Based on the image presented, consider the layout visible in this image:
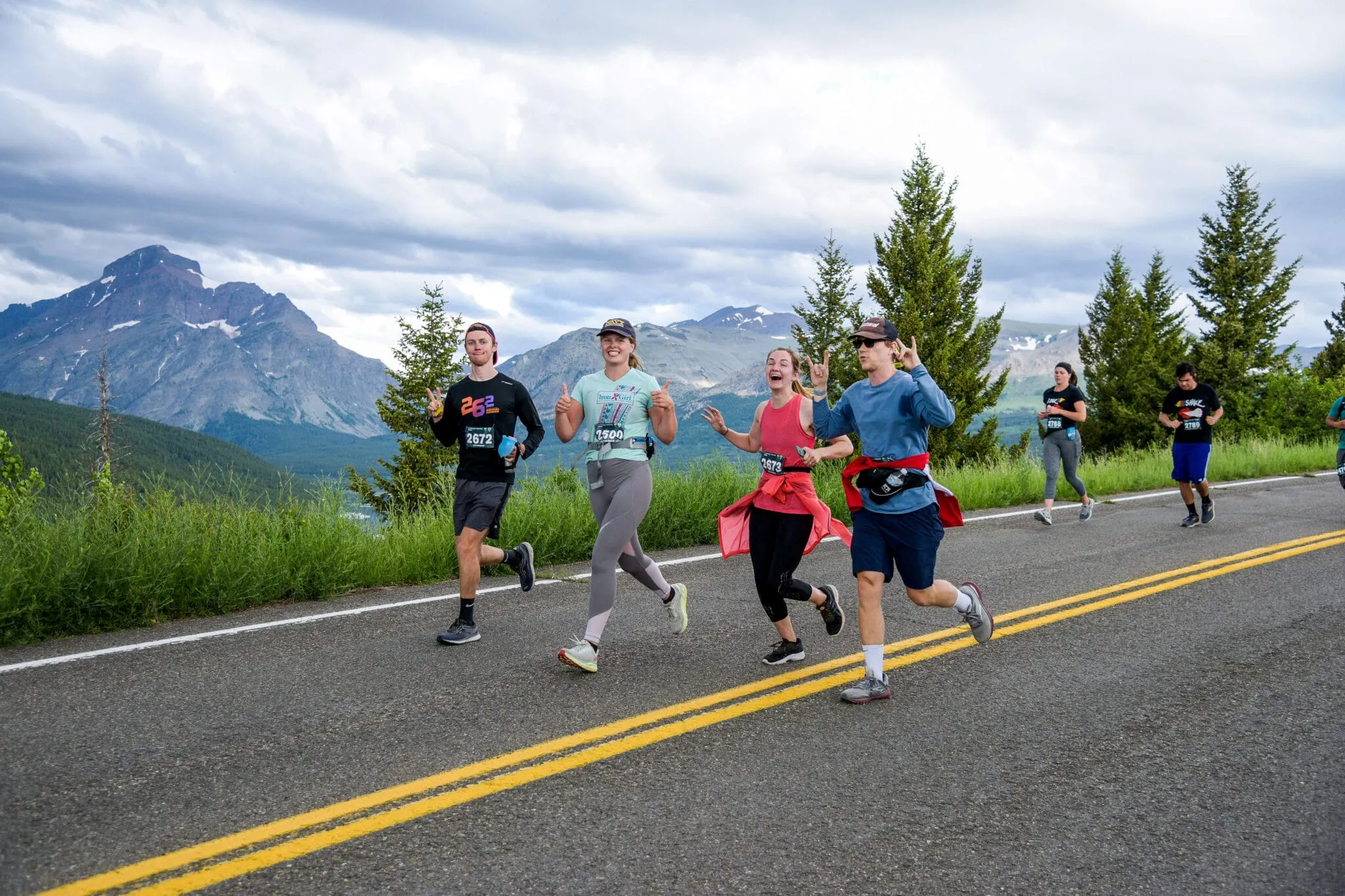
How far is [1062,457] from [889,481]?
8.55 meters

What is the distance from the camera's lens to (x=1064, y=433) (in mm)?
12547

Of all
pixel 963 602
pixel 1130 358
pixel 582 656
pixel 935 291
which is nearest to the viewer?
pixel 582 656

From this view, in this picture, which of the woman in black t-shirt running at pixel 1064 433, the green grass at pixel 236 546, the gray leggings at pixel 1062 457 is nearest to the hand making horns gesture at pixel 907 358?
the green grass at pixel 236 546

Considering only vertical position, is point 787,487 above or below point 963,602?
above

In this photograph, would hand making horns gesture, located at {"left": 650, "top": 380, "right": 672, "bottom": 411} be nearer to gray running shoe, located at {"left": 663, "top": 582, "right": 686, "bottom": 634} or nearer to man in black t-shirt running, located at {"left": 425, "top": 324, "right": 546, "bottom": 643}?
man in black t-shirt running, located at {"left": 425, "top": 324, "right": 546, "bottom": 643}

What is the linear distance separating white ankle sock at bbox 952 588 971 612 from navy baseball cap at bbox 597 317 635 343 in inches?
97.1

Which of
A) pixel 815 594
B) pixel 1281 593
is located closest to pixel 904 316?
pixel 1281 593

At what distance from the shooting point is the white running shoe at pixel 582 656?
5.29 meters

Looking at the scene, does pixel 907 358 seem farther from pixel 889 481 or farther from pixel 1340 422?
pixel 1340 422

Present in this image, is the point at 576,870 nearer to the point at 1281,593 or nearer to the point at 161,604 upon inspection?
the point at 161,604

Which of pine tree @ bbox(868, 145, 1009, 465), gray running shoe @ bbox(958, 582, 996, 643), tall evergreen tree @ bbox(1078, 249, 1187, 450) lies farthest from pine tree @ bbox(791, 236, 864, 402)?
gray running shoe @ bbox(958, 582, 996, 643)

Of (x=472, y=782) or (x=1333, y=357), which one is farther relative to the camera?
(x=1333, y=357)

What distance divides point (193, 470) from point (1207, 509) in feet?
37.7

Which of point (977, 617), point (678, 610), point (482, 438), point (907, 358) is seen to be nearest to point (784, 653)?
point (678, 610)
